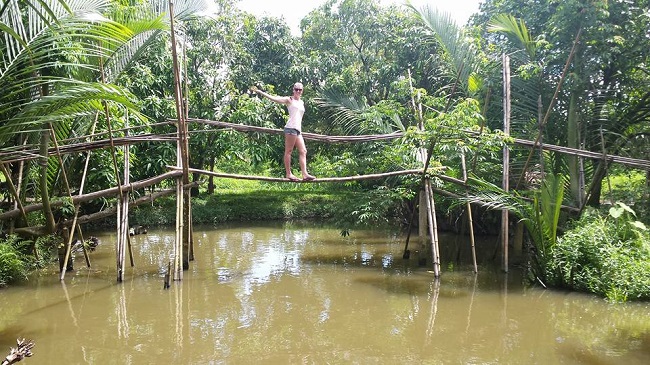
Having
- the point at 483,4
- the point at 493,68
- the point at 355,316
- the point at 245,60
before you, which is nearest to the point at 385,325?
the point at 355,316

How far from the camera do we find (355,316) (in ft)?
21.1

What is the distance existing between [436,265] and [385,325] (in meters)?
2.37

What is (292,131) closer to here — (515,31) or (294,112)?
(294,112)

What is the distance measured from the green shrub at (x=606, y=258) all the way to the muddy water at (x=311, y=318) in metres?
0.22

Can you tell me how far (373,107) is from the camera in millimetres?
9586

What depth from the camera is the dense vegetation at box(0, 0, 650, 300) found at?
19.0 feet

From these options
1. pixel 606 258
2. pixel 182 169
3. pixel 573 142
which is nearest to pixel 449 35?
pixel 573 142

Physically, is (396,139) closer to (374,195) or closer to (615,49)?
(374,195)

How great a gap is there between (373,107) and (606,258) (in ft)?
15.0

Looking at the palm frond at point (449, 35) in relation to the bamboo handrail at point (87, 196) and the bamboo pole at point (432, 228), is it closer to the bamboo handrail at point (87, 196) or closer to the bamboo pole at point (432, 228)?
the bamboo pole at point (432, 228)

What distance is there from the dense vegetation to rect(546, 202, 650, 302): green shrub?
0.02 m

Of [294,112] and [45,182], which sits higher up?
[294,112]

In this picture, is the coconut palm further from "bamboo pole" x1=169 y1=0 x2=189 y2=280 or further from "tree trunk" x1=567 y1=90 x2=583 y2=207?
"tree trunk" x1=567 y1=90 x2=583 y2=207

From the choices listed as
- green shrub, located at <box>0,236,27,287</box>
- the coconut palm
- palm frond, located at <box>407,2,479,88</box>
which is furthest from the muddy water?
palm frond, located at <box>407,2,479,88</box>
